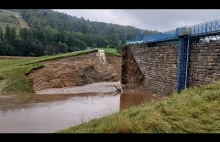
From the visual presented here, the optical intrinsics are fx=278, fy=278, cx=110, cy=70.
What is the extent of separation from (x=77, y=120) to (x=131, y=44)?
15688 mm

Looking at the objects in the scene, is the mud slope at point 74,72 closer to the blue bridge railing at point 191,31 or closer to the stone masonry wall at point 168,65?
the stone masonry wall at point 168,65

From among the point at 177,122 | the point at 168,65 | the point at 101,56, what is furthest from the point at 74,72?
the point at 177,122

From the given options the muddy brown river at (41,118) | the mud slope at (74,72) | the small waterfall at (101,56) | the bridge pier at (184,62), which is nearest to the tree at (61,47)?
the mud slope at (74,72)

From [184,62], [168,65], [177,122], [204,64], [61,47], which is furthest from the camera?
[61,47]

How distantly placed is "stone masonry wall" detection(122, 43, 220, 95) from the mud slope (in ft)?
20.5

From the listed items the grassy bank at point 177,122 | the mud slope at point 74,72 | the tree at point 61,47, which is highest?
the tree at point 61,47

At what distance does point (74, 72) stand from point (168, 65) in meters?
15.8

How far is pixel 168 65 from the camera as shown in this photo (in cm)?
1998

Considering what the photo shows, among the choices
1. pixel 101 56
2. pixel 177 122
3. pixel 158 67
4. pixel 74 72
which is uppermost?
pixel 101 56

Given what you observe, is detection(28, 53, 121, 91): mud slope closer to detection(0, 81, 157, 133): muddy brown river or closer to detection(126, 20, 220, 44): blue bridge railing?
detection(0, 81, 157, 133): muddy brown river

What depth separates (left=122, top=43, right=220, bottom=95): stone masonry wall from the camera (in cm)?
1478

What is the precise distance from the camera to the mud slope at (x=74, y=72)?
100 ft

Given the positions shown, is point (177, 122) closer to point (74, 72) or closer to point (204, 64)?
point (204, 64)

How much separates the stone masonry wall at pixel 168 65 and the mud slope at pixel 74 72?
6.26 meters
